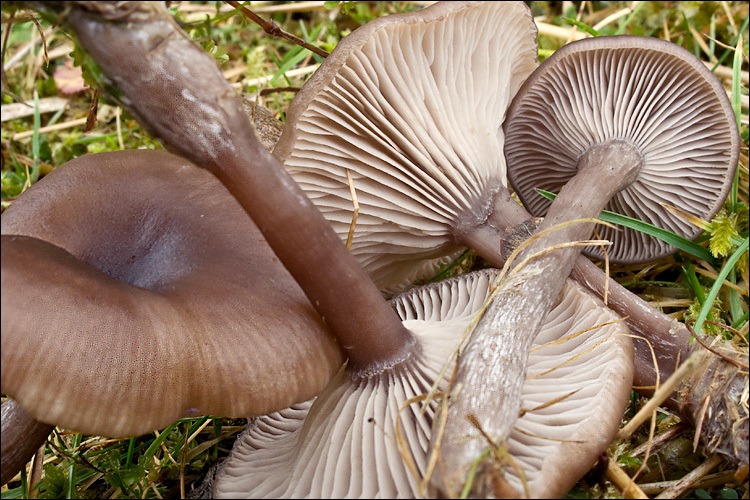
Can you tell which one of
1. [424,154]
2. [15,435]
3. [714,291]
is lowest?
[15,435]

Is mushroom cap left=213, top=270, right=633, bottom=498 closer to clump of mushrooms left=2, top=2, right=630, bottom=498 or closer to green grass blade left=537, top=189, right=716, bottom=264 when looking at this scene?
clump of mushrooms left=2, top=2, right=630, bottom=498

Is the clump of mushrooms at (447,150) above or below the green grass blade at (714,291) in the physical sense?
above

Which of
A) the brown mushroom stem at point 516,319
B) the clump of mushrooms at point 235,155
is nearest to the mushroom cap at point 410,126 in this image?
the clump of mushrooms at point 235,155

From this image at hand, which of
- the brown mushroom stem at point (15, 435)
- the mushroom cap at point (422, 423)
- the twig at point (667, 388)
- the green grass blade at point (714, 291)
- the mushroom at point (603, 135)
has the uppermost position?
the mushroom at point (603, 135)

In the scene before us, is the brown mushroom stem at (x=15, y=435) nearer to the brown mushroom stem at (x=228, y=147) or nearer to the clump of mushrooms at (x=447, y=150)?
the brown mushroom stem at (x=228, y=147)

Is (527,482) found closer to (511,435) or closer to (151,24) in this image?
(511,435)

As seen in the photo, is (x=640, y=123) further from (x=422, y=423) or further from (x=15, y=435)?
(x=15, y=435)

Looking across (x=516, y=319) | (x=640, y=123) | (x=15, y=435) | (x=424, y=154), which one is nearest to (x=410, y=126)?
(x=424, y=154)
